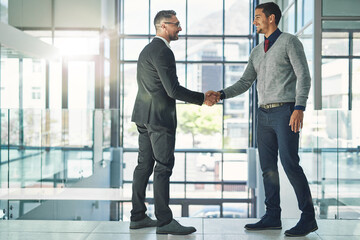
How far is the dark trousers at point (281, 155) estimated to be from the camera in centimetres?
261

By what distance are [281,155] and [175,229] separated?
0.76m

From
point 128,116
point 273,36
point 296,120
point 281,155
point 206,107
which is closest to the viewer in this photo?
point 296,120

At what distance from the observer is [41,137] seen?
6738 mm

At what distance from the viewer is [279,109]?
267 centimetres

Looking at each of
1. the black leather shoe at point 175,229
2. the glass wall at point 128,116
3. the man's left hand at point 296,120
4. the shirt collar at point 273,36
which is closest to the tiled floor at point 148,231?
the black leather shoe at point 175,229

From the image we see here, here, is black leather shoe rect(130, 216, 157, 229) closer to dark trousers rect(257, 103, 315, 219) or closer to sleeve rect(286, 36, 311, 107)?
dark trousers rect(257, 103, 315, 219)

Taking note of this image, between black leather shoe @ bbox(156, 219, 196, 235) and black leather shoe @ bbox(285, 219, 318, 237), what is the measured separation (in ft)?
1.85

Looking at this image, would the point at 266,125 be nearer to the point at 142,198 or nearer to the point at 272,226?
the point at 272,226

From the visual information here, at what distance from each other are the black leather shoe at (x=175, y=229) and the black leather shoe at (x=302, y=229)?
562 millimetres

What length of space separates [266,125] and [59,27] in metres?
8.36

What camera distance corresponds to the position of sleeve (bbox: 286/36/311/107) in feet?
8.38

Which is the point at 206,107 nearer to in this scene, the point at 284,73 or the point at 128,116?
the point at 128,116

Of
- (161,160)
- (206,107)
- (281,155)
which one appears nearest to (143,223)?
(161,160)

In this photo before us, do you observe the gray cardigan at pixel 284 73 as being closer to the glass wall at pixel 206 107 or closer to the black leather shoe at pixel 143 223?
the black leather shoe at pixel 143 223
